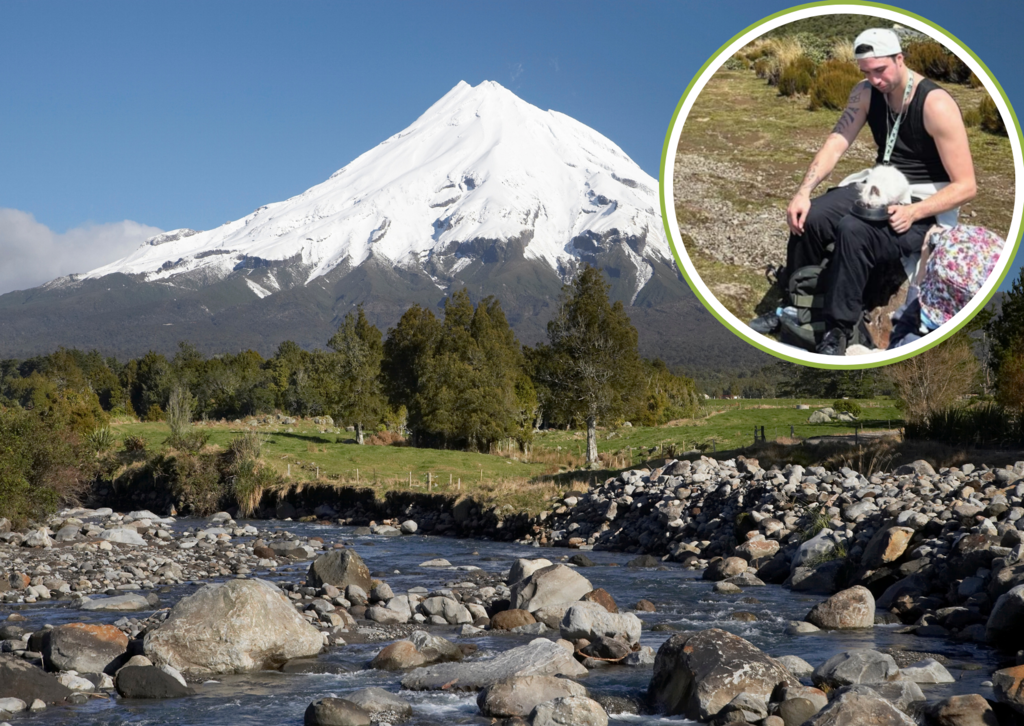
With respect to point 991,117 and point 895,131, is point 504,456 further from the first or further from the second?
point 895,131

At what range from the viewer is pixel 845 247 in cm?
424

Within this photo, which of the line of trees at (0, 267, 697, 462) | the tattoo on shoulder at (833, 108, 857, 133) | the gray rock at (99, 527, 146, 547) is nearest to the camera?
the tattoo on shoulder at (833, 108, 857, 133)

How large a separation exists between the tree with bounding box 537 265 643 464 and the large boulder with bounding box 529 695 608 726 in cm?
2948

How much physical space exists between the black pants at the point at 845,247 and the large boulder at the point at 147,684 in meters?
8.42

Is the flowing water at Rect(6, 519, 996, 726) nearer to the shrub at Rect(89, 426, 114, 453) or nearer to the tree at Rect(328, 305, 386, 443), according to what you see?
the shrub at Rect(89, 426, 114, 453)

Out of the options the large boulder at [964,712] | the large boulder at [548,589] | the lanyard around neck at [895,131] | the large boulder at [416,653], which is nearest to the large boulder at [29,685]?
Answer: the large boulder at [416,653]

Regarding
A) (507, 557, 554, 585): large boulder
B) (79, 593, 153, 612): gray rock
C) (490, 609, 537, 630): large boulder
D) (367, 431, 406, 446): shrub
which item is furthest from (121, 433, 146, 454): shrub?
(490, 609, 537, 630): large boulder

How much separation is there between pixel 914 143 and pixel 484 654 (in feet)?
29.9

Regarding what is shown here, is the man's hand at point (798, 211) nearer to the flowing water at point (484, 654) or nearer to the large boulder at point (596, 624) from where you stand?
the flowing water at point (484, 654)

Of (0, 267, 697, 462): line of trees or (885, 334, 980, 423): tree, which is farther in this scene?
(0, 267, 697, 462): line of trees

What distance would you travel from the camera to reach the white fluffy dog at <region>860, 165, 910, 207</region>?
4332mm

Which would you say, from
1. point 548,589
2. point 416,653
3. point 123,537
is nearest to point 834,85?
point 416,653

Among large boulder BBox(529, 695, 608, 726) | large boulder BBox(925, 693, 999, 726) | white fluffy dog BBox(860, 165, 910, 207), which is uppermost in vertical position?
white fluffy dog BBox(860, 165, 910, 207)

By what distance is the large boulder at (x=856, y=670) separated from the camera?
920 cm
